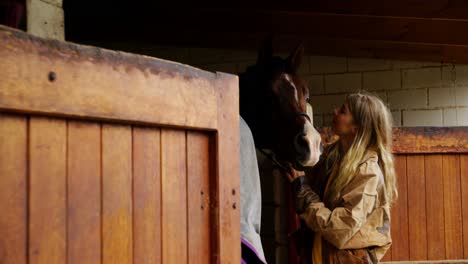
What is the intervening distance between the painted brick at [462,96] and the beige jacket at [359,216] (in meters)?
2.91

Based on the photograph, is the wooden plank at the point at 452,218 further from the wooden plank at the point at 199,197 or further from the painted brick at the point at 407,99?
the wooden plank at the point at 199,197

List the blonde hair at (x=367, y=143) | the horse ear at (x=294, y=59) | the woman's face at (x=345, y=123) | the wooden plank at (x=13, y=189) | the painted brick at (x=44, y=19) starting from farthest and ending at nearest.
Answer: the horse ear at (x=294, y=59)
the woman's face at (x=345, y=123)
the blonde hair at (x=367, y=143)
the painted brick at (x=44, y=19)
the wooden plank at (x=13, y=189)

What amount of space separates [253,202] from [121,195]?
584mm

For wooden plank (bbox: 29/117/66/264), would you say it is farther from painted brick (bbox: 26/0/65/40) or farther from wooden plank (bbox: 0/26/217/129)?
painted brick (bbox: 26/0/65/40)

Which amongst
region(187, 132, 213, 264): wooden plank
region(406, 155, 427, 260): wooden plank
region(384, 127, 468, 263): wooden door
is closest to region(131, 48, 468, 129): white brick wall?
region(384, 127, 468, 263): wooden door

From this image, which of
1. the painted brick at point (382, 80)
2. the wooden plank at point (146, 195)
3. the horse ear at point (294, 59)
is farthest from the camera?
the painted brick at point (382, 80)

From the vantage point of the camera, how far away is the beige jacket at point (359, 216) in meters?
2.02

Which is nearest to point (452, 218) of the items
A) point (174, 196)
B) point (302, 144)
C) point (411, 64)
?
point (302, 144)

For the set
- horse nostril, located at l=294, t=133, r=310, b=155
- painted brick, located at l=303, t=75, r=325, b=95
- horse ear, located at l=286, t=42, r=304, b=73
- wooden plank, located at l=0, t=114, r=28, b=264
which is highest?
painted brick, located at l=303, t=75, r=325, b=95

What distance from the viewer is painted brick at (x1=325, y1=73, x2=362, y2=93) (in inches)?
192

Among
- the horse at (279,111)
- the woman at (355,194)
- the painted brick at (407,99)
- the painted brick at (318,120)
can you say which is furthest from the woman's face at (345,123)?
the painted brick at (407,99)

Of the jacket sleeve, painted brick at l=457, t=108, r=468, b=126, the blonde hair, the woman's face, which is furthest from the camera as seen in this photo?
painted brick at l=457, t=108, r=468, b=126

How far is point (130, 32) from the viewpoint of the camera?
14.5ft

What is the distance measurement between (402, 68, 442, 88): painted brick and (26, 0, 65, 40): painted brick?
386cm
